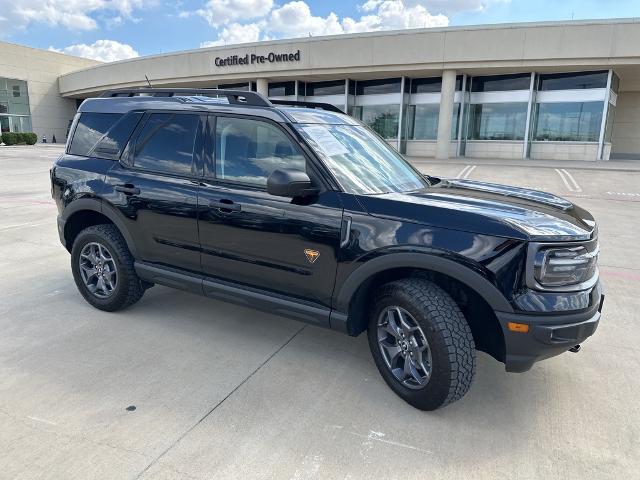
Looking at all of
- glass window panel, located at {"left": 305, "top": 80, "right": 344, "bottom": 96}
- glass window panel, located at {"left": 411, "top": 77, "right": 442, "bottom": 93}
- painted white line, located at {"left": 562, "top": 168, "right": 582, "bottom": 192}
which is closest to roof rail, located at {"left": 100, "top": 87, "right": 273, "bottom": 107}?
painted white line, located at {"left": 562, "top": 168, "right": 582, "bottom": 192}

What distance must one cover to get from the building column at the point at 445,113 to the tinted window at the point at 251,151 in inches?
916

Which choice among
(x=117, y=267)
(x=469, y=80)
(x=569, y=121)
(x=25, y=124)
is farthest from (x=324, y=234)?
(x=25, y=124)

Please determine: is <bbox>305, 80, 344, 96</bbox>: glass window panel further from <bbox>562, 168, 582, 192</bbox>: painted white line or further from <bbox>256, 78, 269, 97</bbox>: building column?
<bbox>562, 168, 582, 192</bbox>: painted white line

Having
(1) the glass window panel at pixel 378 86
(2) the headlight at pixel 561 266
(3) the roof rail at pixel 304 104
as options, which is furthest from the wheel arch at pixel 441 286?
(1) the glass window panel at pixel 378 86

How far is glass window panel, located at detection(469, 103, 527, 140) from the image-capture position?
2533 cm

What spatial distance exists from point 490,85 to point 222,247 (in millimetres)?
25830

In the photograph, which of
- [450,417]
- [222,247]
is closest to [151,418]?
[222,247]

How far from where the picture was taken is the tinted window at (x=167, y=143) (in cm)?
375

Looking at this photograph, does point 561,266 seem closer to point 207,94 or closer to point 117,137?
point 207,94

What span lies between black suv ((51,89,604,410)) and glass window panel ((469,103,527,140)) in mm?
24004

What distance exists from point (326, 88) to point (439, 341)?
2897cm

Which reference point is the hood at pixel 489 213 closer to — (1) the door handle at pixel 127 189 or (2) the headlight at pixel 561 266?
(2) the headlight at pixel 561 266

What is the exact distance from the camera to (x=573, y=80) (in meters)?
23.9

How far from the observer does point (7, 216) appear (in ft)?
28.6
